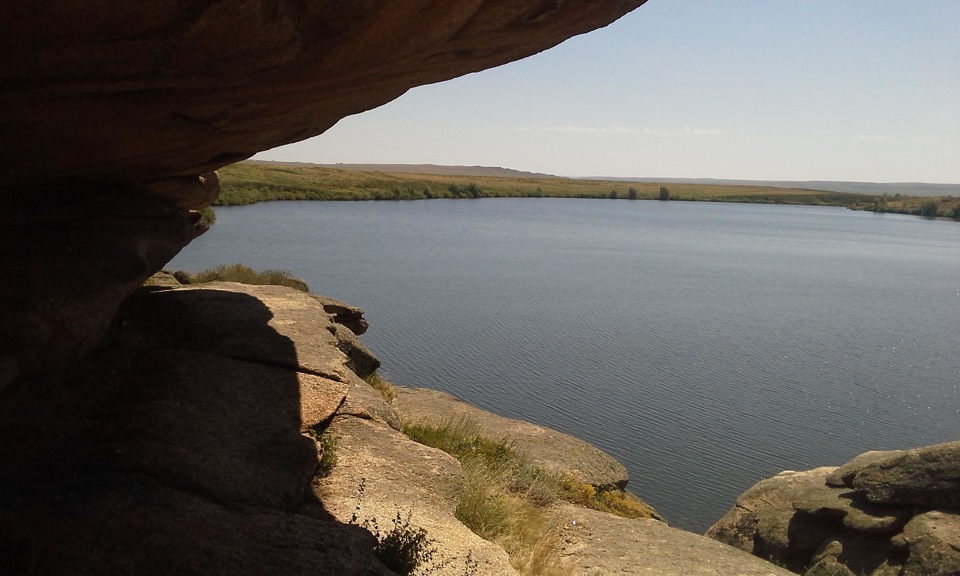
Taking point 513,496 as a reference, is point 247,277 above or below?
above

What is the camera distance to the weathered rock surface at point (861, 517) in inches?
514

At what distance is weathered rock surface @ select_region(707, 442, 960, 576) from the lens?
13055 millimetres

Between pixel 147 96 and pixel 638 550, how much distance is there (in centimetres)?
800

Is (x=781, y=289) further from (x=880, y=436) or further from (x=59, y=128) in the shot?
(x=59, y=128)

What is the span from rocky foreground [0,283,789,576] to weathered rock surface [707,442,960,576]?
3117mm

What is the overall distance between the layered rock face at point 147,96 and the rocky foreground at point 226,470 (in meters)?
0.81

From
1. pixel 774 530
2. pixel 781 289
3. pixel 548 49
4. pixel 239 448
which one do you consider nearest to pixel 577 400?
pixel 774 530

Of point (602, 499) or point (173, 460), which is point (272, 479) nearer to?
point (173, 460)

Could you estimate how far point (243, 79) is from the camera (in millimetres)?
7434

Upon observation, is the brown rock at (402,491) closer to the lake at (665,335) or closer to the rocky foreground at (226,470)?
the rocky foreground at (226,470)

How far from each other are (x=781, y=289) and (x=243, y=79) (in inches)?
1338

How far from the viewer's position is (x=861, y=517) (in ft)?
45.4

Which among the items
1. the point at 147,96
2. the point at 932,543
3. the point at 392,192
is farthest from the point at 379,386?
the point at 392,192

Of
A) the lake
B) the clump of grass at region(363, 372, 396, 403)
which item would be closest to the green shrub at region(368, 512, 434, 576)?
the clump of grass at region(363, 372, 396, 403)
